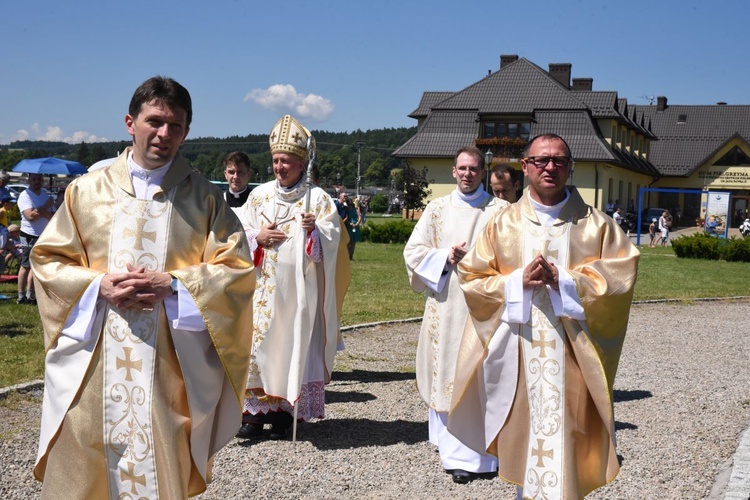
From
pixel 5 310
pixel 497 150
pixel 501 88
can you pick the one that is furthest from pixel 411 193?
pixel 5 310

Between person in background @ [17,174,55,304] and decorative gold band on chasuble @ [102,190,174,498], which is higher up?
person in background @ [17,174,55,304]

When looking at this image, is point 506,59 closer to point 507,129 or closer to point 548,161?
point 507,129

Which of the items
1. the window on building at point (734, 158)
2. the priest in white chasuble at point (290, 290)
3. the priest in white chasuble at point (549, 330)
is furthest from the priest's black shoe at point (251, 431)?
the window on building at point (734, 158)

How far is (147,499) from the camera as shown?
3.54 m

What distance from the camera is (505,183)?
7016 mm

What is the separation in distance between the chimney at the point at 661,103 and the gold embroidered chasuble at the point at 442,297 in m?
65.2

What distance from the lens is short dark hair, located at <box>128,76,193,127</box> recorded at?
3576 mm

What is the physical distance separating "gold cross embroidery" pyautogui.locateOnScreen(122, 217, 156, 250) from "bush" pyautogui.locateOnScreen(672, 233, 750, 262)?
26.9 metres

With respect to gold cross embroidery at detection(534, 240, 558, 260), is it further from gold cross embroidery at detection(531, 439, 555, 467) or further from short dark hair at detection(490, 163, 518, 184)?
short dark hair at detection(490, 163, 518, 184)

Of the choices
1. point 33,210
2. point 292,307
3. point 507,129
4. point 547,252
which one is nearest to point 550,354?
point 547,252

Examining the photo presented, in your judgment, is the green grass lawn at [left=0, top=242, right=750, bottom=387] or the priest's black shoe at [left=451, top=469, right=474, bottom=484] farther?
the green grass lawn at [left=0, top=242, right=750, bottom=387]

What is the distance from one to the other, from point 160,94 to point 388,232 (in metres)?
28.5

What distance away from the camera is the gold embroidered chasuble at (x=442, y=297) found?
20.3 feet

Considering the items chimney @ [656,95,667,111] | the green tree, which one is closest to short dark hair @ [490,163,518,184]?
the green tree
